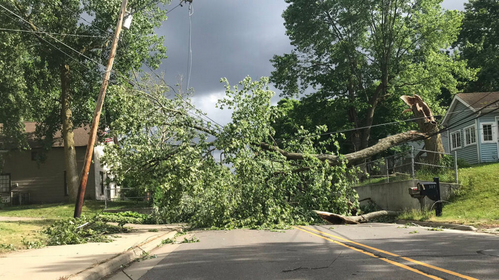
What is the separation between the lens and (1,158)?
99.9ft

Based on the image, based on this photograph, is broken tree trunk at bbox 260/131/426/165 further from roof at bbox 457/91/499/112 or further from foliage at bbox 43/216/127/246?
roof at bbox 457/91/499/112

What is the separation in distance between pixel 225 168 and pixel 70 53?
55.0ft

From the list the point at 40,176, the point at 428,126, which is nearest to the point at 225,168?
the point at 428,126

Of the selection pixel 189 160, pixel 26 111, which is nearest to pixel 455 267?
pixel 189 160

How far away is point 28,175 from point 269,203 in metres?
25.9

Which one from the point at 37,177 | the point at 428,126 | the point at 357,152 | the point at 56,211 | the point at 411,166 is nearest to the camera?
the point at 357,152

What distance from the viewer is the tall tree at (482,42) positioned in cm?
4094

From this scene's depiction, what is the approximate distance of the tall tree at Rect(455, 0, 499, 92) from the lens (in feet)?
134

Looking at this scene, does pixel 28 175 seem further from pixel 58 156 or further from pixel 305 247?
pixel 305 247

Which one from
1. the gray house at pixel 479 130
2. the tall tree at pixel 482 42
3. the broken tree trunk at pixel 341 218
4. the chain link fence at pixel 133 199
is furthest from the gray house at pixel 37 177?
the tall tree at pixel 482 42

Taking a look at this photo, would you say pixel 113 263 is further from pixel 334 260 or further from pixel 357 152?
pixel 357 152

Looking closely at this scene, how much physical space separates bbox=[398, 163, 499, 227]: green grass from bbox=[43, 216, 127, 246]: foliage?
37.5 ft

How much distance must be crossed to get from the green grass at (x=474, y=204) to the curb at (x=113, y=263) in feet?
32.7

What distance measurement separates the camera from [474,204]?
17.2 meters
